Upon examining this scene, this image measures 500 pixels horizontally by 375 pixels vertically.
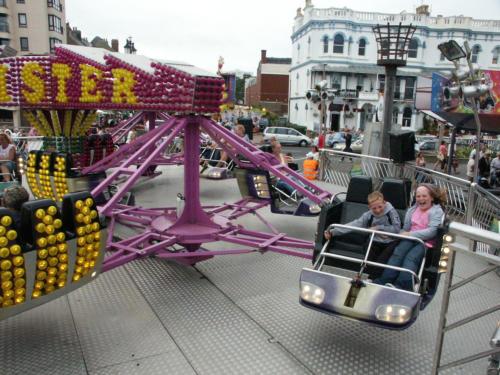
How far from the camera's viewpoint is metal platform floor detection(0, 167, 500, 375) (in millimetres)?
3457

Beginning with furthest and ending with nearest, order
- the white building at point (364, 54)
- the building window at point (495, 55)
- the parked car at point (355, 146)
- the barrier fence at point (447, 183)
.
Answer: the building window at point (495, 55)
the white building at point (364, 54)
the parked car at point (355, 146)
the barrier fence at point (447, 183)

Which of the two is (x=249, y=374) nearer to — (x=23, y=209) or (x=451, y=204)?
(x=23, y=209)

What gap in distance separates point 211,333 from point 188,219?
2.13m

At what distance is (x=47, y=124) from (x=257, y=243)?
5.96m

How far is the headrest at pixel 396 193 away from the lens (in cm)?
512

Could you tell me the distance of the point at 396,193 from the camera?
5141 mm

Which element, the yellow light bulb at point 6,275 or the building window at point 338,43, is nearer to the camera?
the yellow light bulb at point 6,275

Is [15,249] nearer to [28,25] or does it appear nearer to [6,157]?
[6,157]

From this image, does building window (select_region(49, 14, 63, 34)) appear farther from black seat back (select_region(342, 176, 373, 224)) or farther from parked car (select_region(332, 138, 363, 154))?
black seat back (select_region(342, 176, 373, 224))

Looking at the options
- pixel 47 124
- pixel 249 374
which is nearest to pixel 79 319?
pixel 249 374

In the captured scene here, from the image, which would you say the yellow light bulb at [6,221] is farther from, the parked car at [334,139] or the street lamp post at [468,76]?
the parked car at [334,139]

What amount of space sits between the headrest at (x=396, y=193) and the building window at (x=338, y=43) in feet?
124

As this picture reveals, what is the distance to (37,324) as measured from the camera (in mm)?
3984

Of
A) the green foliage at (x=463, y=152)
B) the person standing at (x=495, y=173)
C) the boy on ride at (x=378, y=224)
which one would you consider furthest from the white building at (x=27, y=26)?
the boy on ride at (x=378, y=224)
